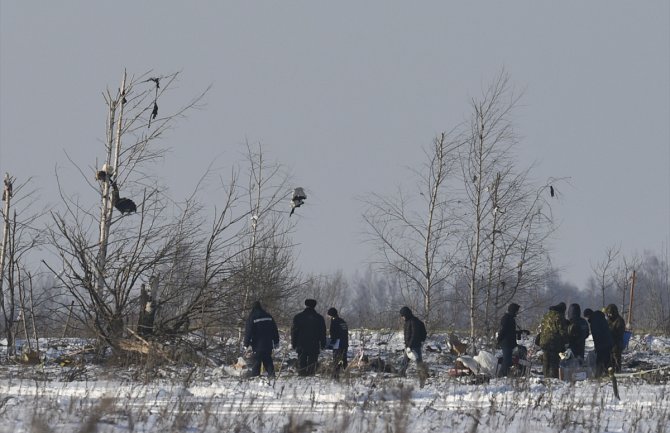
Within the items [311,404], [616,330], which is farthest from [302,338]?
[311,404]

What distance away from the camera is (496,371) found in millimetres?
20188

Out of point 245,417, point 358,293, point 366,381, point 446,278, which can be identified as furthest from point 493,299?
point 358,293

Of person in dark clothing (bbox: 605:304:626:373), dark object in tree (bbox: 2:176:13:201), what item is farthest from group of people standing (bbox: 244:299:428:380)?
dark object in tree (bbox: 2:176:13:201)

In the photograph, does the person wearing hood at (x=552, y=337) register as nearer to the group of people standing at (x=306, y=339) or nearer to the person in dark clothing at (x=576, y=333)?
the person in dark clothing at (x=576, y=333)

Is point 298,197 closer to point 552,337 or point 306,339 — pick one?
point 306,339

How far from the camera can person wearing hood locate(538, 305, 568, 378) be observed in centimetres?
1981

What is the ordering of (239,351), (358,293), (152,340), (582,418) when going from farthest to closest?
(358,293) → (239,351) → (152,340) → (582,418)

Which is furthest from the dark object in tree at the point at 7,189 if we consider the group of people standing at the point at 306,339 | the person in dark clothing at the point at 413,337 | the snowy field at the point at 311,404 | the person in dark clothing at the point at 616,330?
the person in dark clothing at the point at 616,330

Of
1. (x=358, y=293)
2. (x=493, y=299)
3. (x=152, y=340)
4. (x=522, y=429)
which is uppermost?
(x=358, y=293)

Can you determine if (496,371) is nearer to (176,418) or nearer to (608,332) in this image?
(608,332)

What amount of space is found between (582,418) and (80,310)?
12.4m

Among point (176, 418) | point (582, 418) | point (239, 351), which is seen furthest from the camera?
point (239, 351)

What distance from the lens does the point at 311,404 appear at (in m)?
13.3

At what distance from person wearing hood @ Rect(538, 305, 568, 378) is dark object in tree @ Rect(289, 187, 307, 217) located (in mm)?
6721
